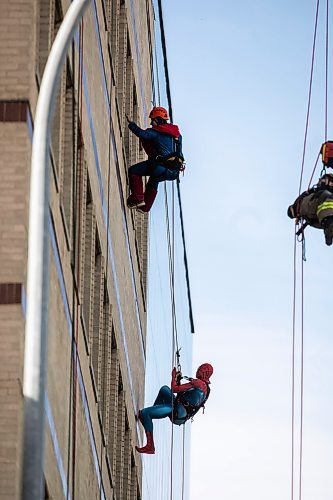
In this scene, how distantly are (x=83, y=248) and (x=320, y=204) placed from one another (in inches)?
143

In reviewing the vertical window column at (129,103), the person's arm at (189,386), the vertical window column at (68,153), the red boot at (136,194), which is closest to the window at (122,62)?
the vertical window column at (129,103)

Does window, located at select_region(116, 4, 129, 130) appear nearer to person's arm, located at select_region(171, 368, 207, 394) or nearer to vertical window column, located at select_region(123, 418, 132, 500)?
person's arm, located at select_region(171, 368, 207, 394)

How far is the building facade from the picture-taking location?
59.7ft

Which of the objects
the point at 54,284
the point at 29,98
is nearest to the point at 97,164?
the point at 54,284

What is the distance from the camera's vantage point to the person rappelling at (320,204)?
86.7 ft

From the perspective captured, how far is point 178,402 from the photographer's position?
34.0 m

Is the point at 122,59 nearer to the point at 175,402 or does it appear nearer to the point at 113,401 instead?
the point at 113,401

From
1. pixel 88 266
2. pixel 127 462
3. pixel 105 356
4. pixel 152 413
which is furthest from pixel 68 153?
pixel 152 413

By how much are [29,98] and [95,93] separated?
23.1 ft

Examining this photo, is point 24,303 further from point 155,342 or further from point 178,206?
point 178,206

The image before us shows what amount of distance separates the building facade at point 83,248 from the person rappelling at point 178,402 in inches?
12.6

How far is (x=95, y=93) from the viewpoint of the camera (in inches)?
1006

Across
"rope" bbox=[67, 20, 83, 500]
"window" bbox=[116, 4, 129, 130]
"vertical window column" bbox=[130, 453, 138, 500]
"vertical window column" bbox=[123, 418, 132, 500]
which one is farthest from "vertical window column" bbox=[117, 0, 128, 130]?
"rope" bbox=[67, 20, 83, 500]

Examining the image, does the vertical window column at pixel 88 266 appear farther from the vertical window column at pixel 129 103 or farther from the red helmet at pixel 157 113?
the vertical window column at pixel 129 103
